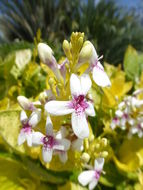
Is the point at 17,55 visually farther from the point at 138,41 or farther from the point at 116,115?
the point at 138,41

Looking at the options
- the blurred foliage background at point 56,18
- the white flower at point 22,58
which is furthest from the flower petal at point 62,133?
the blurred foliage background at point 56,18

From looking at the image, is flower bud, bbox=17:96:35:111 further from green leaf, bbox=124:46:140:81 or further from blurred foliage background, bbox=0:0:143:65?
blurred foliage background, bbox=0:0:143:65

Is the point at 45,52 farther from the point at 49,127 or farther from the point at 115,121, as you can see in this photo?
the point at 115,121

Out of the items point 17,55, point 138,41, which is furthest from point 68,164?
point 138,41

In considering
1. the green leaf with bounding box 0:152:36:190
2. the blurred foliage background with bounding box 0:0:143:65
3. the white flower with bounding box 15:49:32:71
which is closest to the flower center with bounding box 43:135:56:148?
the green leaf with bounding box 0:152:36:190

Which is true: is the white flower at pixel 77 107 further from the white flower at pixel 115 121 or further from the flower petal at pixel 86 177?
the white flower at pixel 115 121

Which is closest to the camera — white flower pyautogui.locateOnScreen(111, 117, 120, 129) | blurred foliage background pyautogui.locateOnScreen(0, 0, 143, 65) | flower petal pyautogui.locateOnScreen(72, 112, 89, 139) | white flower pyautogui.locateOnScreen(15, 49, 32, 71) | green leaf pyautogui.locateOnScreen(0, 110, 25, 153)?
flower petal pyautogui.locateOnScreen(72, 112, 89, 139)

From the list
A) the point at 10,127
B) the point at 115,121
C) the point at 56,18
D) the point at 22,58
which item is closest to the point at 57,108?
the point at 10,127
